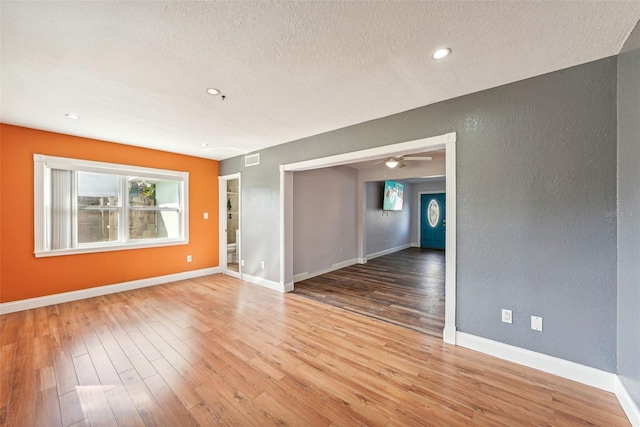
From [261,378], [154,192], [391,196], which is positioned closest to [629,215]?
[261,378]

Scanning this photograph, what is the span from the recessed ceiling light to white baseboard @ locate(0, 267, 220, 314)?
5339 mm

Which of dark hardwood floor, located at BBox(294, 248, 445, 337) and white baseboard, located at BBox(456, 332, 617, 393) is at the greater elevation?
white baseboard, located at BBox(456, 332, 617, 393)

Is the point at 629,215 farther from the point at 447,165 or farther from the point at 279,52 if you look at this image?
the point at 279,52

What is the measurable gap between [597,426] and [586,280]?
0.97 metres

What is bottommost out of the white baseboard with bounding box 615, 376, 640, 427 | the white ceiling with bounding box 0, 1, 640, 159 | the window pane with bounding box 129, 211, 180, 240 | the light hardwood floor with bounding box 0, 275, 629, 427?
the light hardwood floor with bounding box 0, 275, 629, 427

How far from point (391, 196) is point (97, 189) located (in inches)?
260

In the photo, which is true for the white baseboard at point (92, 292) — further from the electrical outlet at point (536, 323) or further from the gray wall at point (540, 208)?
the electrical outlet at point (536, 323)

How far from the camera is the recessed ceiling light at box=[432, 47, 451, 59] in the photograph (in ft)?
5.86

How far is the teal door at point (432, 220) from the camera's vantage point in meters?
9.03

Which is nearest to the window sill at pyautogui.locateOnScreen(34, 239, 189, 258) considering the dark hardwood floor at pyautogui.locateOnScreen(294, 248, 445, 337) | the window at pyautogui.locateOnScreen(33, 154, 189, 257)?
the window at pyautogui.locateOnScreen(33, 154, 189, 257)

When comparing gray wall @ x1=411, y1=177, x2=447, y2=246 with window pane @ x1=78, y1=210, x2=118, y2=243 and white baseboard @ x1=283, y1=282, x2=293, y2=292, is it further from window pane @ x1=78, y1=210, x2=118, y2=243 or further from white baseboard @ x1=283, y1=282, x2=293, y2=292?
window pane @ x1=78, y1=210, x2=118, y2=243

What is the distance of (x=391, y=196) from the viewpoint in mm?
7242

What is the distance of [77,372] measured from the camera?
6.82ft

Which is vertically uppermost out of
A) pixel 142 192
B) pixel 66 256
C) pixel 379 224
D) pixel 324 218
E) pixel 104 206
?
pixel 142 192
